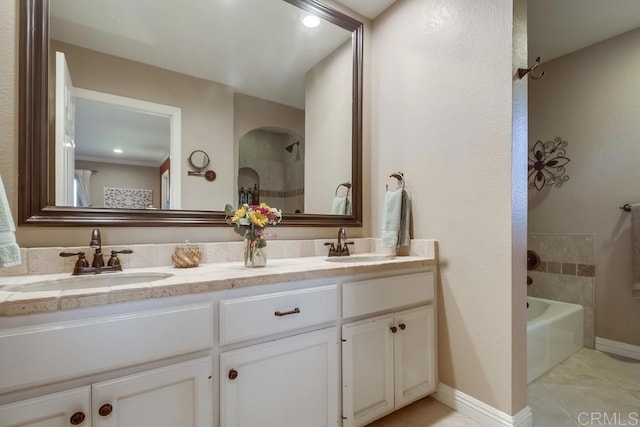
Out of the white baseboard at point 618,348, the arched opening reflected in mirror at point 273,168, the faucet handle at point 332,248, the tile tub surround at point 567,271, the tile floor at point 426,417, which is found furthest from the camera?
the tile tub surround at point 567,271

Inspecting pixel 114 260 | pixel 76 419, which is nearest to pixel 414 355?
pixel 76 419

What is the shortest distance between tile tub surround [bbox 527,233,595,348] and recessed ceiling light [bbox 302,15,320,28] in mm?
2644

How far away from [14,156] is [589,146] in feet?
12.1

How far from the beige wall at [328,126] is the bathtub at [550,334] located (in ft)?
5.28

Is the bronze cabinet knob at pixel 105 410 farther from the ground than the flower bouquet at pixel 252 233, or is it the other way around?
the flower bouquet at pixel 252 233

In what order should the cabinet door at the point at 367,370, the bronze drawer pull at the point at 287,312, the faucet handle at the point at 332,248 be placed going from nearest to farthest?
the bronze drawer pull at the point at 287,312 < the cabinet door at the point at 367,370 < the faucet handle at the point at 332,248

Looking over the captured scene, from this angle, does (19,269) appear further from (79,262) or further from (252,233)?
(252,233)

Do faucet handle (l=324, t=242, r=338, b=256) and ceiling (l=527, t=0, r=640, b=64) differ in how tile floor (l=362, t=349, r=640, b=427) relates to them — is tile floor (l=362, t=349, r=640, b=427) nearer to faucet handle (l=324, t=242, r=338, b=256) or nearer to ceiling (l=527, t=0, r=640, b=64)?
faucet handle (l=324, t=242, r=338, b=256)

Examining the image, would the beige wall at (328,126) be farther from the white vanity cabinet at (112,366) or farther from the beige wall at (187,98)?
the white vanity cabinet at (112,366)

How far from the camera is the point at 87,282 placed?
45.8 inches

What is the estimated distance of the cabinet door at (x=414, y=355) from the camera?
1.52m

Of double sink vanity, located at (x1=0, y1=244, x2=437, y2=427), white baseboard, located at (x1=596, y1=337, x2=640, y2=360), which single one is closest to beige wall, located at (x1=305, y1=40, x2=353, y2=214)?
double sink vanity, located at (x1=0, y1=244, x2=437, y2=427)

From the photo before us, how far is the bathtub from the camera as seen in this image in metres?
1.94

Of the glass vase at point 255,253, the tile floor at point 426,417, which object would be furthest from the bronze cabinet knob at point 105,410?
the tile floor at point 426,417
